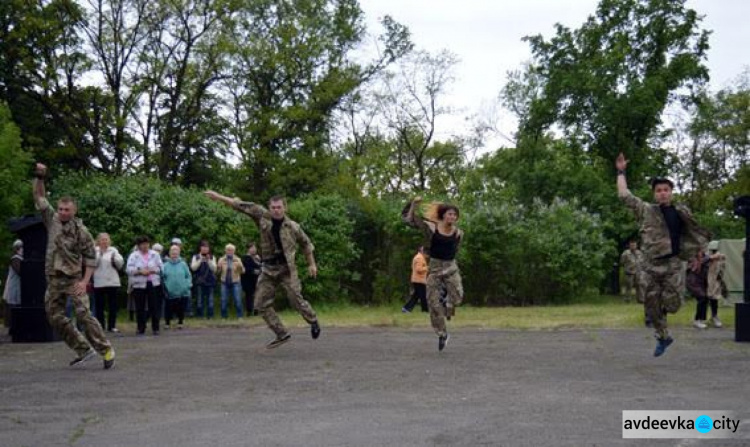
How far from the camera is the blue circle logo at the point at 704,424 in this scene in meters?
6.67

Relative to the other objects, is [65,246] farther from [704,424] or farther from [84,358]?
[704,424]

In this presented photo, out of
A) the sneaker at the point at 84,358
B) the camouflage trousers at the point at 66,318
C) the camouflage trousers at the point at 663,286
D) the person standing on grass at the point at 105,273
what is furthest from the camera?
the person standing on grass at the point at 105,273

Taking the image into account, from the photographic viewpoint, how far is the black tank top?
12414 millimetres

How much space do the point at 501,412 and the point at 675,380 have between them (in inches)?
111

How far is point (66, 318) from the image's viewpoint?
11.0m

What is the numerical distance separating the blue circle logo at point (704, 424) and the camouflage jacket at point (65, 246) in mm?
7528

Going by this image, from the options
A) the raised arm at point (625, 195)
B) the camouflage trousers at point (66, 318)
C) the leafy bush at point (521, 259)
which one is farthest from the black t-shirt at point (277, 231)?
the leafy bush at point (521, 259)

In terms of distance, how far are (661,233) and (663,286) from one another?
2.10ft

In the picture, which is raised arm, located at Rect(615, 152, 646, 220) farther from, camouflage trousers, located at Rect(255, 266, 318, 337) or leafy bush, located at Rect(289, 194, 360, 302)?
leafy bush, located at Rect(289, 194, 360, 302)

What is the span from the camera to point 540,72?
40.8 m

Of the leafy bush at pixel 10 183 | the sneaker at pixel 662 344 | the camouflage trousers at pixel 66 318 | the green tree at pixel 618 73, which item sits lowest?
the sneaker at pixel 662 344

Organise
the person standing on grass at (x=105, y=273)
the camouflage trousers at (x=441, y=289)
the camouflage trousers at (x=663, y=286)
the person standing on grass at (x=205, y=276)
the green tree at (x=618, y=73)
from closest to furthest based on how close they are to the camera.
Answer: the camouflage trousers at (x=663, y=286), the camouflage trousers at (x=441, y=289), the person standing on grass at (x=105, y=273), the person standing on grass at (x=205, y=276), the green tree at (x=618, y=73)

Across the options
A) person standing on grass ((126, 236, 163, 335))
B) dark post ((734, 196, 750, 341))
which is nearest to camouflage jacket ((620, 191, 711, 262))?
dark post ((734, 196, 750, 341))

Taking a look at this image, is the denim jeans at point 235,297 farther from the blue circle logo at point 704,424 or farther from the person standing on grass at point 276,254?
the blue circle logo at point 704,424
